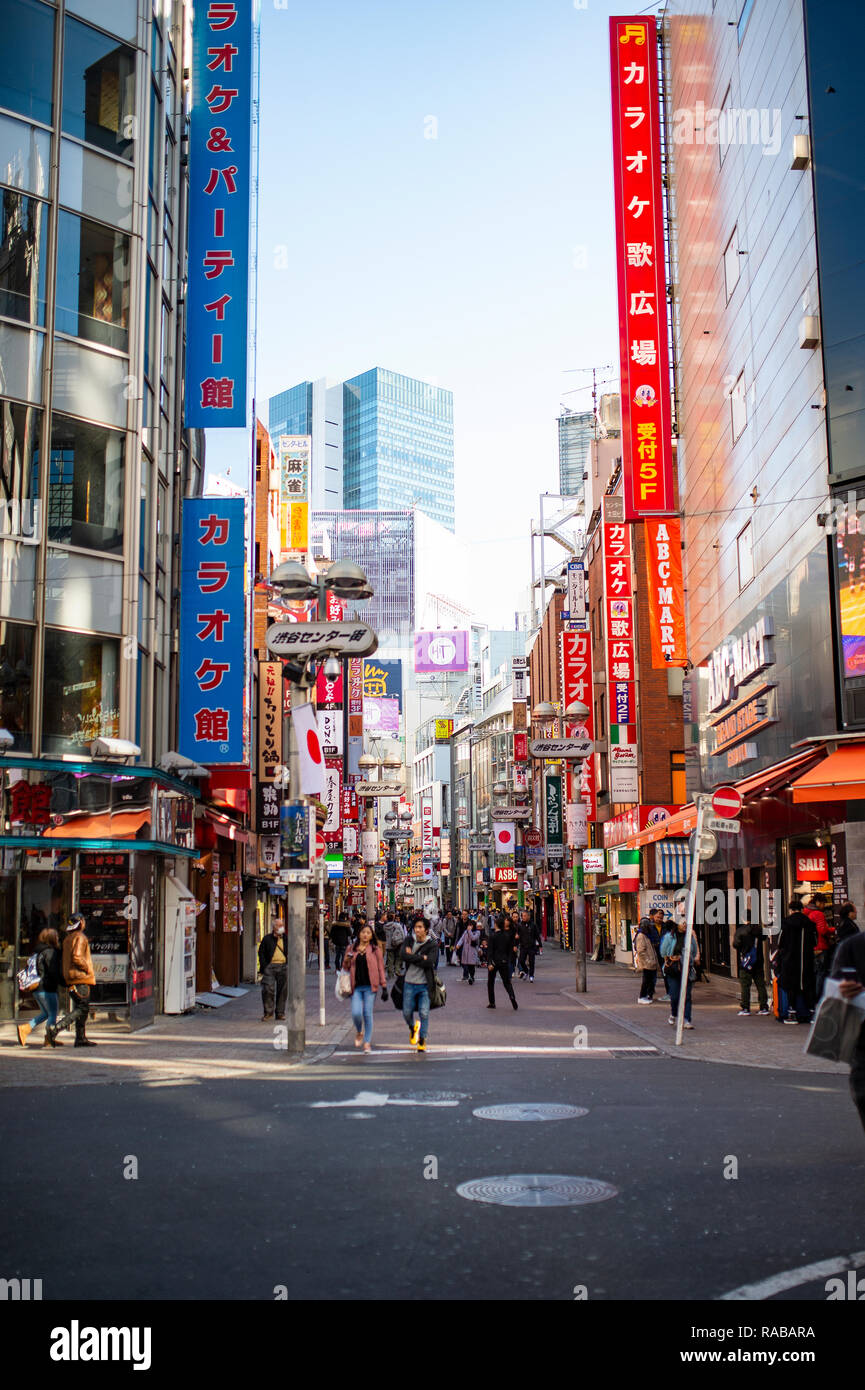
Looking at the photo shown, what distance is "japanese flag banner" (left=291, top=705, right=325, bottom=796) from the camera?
55.9 ft

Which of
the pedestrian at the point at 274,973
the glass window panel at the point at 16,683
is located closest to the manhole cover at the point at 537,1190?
the glass window panel at the point at 16,683

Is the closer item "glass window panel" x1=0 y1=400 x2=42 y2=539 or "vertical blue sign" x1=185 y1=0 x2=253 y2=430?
"glass window panel" x1=0 y1=400 x2=42 y2=539

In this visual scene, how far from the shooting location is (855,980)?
7434mm

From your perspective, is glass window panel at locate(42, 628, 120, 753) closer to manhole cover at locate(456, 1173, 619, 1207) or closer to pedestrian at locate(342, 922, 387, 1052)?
pedestrian at locate(342, 922, 387, 1052)

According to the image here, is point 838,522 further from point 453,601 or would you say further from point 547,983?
point 453,601

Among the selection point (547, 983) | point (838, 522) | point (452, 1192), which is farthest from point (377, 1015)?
point (452, 1192)

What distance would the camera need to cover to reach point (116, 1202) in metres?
8.08

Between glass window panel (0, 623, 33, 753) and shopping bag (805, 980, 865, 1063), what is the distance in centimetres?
1571

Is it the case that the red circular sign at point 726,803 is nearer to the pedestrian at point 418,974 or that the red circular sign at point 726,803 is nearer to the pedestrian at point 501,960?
the pedestrian at point 418,974

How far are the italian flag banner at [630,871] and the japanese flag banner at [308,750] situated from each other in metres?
30.0

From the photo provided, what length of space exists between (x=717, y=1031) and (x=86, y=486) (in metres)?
13.4

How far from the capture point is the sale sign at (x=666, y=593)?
3472 centimetres

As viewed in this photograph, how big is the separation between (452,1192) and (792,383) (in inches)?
706

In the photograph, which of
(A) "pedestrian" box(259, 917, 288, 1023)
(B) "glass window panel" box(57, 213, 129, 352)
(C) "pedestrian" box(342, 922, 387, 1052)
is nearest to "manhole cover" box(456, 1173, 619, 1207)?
(C) "pedestrian" box(342, 922, 387, 1052)
